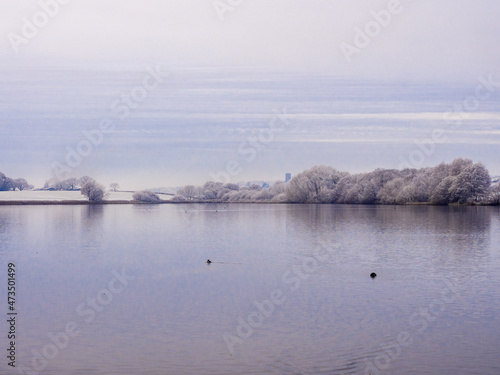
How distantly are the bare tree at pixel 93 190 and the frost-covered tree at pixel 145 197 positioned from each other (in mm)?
18274

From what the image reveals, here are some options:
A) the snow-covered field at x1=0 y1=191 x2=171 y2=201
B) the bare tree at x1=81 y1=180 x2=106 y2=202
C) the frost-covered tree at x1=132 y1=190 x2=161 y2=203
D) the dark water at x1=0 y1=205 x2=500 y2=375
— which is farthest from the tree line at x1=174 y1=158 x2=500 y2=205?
the dark water at x1=0 y1=205 x2=500 y2=375

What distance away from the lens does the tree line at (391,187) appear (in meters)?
104

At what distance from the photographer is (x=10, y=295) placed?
20.2 meters

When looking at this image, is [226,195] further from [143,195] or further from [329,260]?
[329,260]

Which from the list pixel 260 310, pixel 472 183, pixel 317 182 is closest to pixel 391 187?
pixel 317 182

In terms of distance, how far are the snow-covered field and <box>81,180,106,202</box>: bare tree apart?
3.47m

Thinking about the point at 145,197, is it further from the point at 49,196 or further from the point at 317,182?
the point at 317,182

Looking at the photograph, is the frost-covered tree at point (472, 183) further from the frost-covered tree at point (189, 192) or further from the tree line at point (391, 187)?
the frost-covered tree at point (189, 192)

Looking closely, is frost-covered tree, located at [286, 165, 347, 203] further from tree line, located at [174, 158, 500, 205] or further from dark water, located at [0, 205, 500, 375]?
dark water, located at [0, 205, 500, 375]

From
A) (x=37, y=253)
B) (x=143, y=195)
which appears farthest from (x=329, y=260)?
(x=143, y=195)

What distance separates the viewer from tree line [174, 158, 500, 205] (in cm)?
10412

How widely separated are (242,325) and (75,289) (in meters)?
8.49

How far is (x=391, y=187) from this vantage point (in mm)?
122875

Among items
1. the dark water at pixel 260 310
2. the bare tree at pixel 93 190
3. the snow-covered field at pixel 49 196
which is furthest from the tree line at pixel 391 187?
the dark water at pixel 260 310
